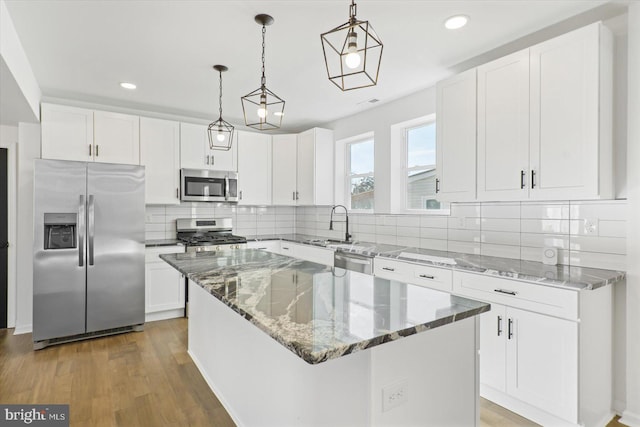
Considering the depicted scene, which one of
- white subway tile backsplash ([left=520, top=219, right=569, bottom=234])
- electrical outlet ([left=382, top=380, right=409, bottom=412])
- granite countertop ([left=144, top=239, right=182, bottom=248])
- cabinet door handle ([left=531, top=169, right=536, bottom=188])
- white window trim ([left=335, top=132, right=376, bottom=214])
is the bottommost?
electrical outlet ([left=382, top=380, right=409, bottom=412])

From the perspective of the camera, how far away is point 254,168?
484cm

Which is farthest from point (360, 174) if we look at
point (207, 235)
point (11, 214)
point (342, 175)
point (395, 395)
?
point (11, 214)

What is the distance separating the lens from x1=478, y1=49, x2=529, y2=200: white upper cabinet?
95.0 inches

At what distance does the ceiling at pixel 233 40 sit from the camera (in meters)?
2.12

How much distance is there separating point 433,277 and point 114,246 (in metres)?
3.09

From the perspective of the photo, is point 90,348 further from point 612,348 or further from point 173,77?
point 612,348

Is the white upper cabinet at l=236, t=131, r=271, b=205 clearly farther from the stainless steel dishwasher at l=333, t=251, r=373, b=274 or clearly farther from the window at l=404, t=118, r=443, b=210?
the window at l=404, t=118, r=443, b=210

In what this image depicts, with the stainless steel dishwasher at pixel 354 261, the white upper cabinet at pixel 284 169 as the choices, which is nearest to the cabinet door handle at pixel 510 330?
the stainless steel dishwasher at pixel 354 261

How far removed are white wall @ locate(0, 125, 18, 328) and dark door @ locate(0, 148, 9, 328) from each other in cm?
3

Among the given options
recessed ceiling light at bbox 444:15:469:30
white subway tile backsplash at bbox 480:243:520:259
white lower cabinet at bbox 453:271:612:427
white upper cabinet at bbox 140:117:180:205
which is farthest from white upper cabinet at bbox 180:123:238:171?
white lower cabinet at bbox 453:271:612:427

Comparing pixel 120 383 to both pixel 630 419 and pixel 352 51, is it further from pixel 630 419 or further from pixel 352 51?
pixel 630 419

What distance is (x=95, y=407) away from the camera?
7.48 feet

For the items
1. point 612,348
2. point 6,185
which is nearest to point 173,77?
point 6,185

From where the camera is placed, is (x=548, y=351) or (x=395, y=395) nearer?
(x=395, y=395)
